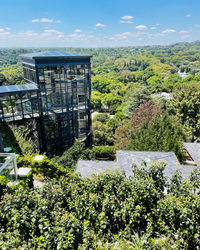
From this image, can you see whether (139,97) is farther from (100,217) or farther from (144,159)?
(100,217)

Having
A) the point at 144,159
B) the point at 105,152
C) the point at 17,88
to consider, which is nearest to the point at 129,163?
the point at 144,159

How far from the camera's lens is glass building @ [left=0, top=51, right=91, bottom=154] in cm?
1534

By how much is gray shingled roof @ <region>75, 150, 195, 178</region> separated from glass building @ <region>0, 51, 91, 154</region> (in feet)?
23.6

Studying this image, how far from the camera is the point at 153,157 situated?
12.1m

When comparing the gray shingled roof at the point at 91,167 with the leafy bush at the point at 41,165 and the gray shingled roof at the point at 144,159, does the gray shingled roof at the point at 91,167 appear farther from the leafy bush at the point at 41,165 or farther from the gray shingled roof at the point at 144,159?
the leafy bush at the point at 41,165

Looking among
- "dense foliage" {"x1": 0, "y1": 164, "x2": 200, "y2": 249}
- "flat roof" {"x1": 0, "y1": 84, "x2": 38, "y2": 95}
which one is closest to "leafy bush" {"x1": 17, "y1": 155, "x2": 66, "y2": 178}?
"dense foliage" {"x1": 0, "y1": 164, "x2": 200, "y2": 249}

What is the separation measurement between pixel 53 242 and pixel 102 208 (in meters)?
1.95

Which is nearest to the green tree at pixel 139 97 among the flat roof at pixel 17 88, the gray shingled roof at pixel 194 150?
the gray shingled roof at pixel 194 150

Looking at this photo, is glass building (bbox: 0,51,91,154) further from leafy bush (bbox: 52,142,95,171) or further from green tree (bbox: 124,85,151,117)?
green tree (bbox: 124,85,151,117)

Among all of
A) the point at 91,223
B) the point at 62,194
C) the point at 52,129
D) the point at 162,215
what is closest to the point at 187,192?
the point at 162,215

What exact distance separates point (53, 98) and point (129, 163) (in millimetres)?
9470

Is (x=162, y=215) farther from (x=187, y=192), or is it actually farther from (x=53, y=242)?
(x=53, y=242)

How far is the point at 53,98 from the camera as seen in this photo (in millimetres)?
17094

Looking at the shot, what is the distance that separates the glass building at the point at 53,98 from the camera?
15336mm
